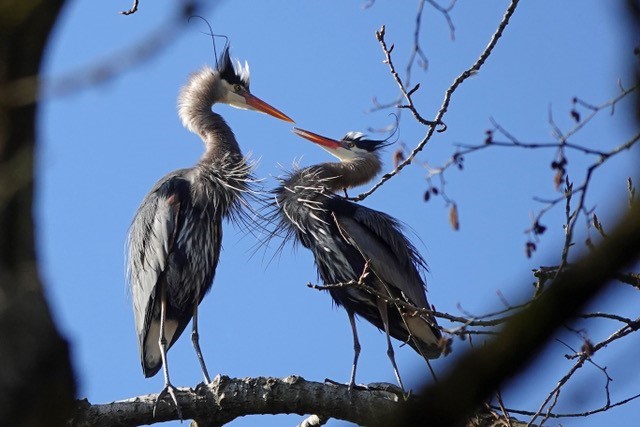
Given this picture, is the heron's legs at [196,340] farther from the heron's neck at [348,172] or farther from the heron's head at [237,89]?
the heron's head at [237,89]

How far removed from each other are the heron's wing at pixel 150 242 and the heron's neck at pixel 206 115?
1.90 feet

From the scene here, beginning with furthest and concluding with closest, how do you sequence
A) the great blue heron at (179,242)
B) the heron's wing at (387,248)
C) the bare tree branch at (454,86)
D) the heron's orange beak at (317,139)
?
the heron's orange beak at (317,139) → the heron's wing at (387,248) → the great blue heron at (179,242) → the bare tree branch at (454,86)

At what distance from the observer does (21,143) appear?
1559 millimetres

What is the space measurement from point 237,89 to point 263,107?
28cm

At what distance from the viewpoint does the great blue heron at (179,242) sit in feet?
22.2

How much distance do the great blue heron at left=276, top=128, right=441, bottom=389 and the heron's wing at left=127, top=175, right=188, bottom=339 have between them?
2.92ft

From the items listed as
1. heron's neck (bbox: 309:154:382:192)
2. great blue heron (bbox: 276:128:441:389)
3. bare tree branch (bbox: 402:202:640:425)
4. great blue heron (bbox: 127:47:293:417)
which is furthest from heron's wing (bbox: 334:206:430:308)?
bare tree branch (bbox: 402:202:640:425)

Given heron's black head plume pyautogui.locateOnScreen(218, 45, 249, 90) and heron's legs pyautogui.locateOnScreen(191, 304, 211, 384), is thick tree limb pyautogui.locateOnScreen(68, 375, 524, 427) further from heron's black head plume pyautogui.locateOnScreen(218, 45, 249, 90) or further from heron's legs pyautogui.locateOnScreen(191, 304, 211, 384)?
heron's black head plume pyautogui.locateOnScreen(218, 45, 249, 90)

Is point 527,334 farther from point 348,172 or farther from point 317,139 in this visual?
point 317,139

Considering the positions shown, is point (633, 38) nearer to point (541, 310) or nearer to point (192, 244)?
point (541, 310)

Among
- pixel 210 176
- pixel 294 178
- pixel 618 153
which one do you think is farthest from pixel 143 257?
pixel 618 153

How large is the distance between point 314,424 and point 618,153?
3076 mm

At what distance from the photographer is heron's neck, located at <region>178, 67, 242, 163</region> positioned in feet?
25.4

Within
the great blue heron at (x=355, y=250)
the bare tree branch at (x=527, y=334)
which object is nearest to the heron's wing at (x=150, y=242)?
the great blue heron at (x=355, y=250)
